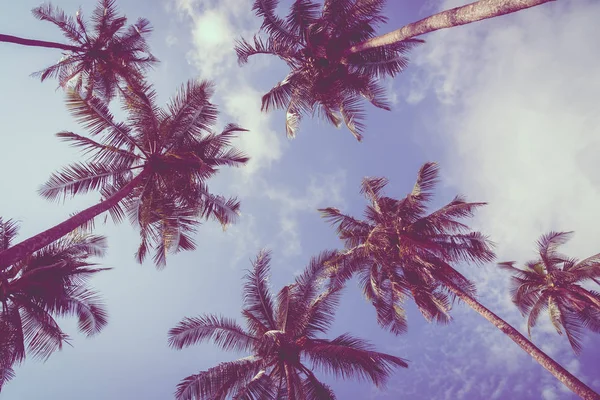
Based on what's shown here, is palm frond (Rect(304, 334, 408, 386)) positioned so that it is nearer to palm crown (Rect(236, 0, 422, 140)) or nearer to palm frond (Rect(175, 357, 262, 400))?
palm frond (Rect(175, 357, 262, 400))

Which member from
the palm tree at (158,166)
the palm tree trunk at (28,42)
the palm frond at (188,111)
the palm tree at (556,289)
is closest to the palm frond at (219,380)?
the palm tree at (158,166)

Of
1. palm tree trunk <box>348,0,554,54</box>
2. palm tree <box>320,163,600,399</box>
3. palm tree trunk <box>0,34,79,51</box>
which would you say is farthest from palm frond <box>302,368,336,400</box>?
palm tree trunk <box>0,34,79,51</box>

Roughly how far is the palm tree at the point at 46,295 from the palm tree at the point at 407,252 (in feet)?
27.5

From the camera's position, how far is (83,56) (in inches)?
498

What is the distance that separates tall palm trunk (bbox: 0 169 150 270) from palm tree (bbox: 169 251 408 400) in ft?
13.6

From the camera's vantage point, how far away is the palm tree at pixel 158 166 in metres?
9.92

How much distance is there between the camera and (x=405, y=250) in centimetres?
1184

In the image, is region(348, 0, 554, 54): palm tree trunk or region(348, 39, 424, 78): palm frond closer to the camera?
region(348, 0, 554, 54): palm tree trunk

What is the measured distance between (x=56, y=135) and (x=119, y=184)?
6.89 ft

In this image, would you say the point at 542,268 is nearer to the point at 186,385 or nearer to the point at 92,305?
the point at 186,385

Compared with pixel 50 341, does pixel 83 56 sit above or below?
→ above

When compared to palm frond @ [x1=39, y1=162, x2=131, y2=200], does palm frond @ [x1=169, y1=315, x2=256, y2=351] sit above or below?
below

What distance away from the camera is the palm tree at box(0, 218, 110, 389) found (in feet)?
31.9

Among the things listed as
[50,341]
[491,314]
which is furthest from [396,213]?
[50,341]
